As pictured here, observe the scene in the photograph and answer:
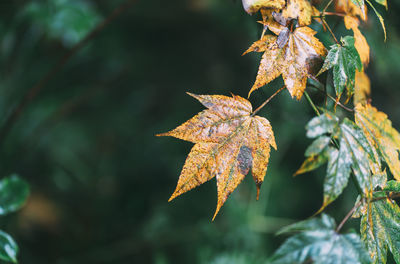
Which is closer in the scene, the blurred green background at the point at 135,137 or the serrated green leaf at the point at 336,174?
the serrated green leaf at the point at 336,174

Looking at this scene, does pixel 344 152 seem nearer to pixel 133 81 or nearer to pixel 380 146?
pixel 380 146

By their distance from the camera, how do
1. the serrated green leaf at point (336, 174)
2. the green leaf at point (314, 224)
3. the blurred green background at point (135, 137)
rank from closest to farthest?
the serrated green leaf at point (336, 174) < the green leaf at point (314, 224) < the blurred green background at point (135, 137)

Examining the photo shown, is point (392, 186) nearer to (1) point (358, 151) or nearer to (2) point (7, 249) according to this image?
(1) point (358, 151)

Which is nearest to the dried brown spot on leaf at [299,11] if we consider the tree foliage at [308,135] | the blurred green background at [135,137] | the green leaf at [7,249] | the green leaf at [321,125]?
the tree foliage at [308,135]

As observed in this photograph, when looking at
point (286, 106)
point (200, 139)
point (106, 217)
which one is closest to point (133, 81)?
point (106, 217)

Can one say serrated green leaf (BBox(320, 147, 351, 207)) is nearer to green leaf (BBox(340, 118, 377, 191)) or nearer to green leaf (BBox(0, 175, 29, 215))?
green leaf (BBox(340, 118, 377, 191))

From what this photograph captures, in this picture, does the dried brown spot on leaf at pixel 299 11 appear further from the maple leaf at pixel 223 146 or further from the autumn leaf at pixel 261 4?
the maple leaf at pixel 223 146

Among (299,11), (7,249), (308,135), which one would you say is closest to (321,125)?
(308,135)
